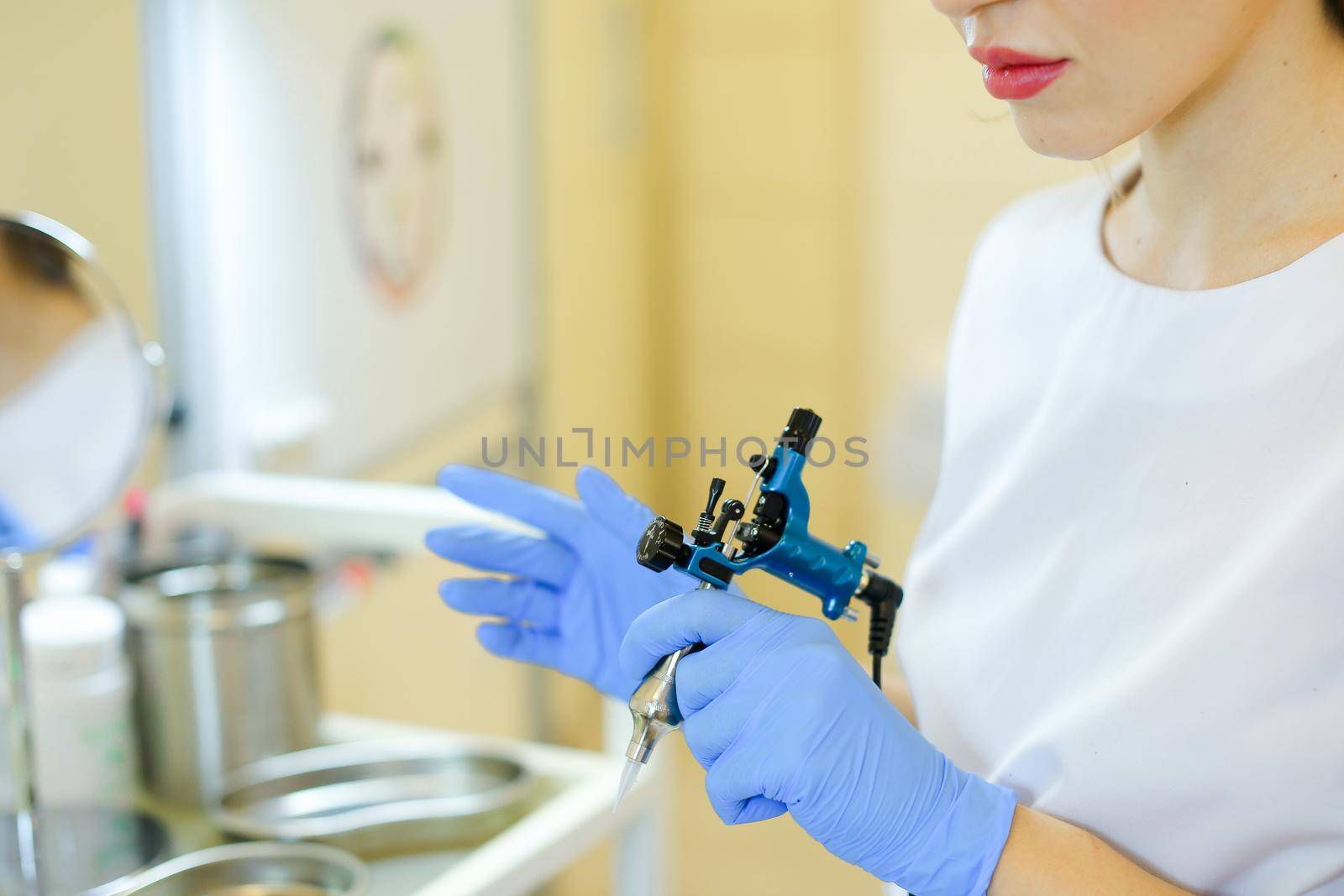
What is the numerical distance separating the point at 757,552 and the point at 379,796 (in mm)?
613

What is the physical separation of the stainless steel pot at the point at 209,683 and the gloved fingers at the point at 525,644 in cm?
32

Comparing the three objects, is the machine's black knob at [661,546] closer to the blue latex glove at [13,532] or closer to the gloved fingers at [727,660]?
the gloved fingers at [727,660]

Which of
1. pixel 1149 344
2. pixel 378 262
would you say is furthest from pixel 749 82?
pixel 1149 344

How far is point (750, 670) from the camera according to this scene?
2.52 feet

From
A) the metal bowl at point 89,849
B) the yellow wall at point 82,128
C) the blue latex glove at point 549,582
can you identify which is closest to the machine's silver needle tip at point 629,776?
the blue latex glove at point 549,582

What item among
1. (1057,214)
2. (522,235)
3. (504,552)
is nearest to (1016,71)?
(1057,214)

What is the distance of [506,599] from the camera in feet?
3.41

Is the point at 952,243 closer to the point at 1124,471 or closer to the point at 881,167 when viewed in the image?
the point at 881,167

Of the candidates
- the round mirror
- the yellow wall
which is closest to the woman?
the round mirror

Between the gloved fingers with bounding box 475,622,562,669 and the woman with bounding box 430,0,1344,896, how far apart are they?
0.14m

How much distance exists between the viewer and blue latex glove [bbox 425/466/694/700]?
1.02 metres

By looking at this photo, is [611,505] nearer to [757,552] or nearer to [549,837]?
[757,552]

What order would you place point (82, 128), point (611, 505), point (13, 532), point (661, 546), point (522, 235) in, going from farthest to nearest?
point (522, 235) → point (82, 128) → point (13, 532) → point (611, 505) → point (661, 546)

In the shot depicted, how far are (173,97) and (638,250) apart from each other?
166 cm
